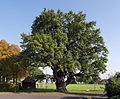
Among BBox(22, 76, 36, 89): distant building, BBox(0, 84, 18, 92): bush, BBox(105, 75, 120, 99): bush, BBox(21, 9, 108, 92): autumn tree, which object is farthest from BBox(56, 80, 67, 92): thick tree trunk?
BBox(105, 75, 120, 99): bush

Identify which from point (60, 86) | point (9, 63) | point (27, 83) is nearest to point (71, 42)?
point (60, 86)

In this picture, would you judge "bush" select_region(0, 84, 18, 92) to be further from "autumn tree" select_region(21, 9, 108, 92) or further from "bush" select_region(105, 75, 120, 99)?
"bush" select_region(105, 75, 120, 99)

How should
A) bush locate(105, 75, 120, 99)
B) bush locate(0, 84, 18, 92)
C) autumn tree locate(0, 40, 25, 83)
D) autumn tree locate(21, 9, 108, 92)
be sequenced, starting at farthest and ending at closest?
autumn tree locate(0, 40, 25, 83)
bush locate(0, 84, 18, 92)
autumn tree locate(21, 9, 108, 92)
bush locate(105, 75, 120, 99)

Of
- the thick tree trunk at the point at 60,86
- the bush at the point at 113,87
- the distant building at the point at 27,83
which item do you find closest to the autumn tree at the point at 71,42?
the thick tree trunk at the point at 60,86

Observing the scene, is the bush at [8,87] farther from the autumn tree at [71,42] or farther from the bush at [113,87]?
the bush at [113,87]

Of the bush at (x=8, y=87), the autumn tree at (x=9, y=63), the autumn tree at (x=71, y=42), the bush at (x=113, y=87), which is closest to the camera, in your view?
the bush at (x=113, y=87)

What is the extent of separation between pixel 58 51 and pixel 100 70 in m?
11.2

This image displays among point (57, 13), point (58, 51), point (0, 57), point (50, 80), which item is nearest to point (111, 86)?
point (58, 51)

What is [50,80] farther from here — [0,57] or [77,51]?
[0,57]

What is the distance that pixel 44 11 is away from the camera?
118 ft

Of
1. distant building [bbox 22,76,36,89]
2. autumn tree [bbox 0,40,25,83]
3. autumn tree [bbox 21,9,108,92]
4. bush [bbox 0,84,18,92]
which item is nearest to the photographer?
autumn tree [bbox 21,9,108,92]

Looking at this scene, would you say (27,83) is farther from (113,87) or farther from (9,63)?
(113,87)

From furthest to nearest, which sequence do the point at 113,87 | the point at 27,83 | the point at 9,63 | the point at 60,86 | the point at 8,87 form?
the point at 27,83 → the point at 9,63 → the point at 8,87 → the point at 60,86 → the point at 113,87

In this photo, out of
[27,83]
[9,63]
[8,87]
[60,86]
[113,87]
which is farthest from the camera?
[27,83]
